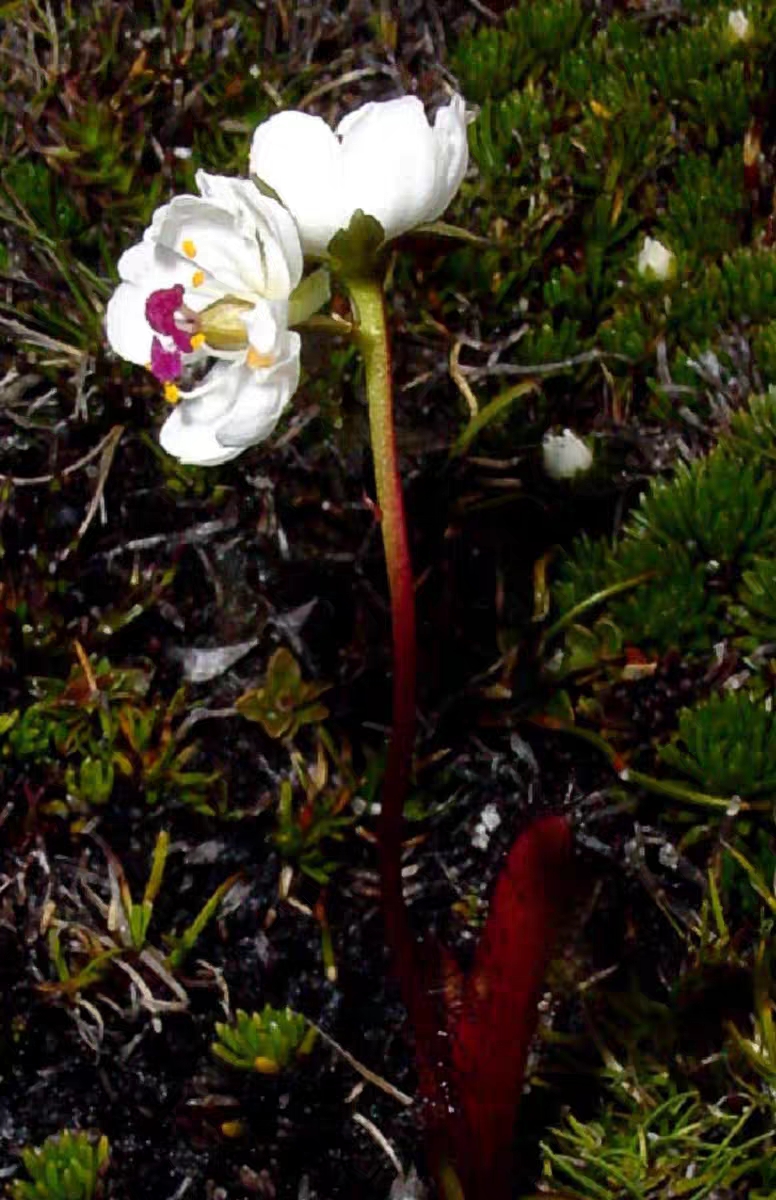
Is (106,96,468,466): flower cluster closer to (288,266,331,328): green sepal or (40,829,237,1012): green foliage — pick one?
(288,266,331,328): green sepal

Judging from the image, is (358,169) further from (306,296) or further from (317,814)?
(317,814)

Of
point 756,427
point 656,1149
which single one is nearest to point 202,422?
point 756,427

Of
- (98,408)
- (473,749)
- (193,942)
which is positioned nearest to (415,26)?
(98,408)

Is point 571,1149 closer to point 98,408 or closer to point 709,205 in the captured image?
point 98,408

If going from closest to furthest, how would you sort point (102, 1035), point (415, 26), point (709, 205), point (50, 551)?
point (102, 1035) → point (50, 551) → point (709, 205) → point (415, 26)

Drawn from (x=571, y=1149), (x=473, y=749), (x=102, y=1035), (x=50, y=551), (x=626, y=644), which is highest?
(x=50, y=551)

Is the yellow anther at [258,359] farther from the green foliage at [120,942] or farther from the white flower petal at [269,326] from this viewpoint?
the green foliage at [120,942]

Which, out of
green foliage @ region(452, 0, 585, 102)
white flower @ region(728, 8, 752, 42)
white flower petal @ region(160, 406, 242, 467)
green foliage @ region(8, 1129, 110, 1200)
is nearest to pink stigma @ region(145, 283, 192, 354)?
white flower petal @ region(160, 406, 242, 467)
